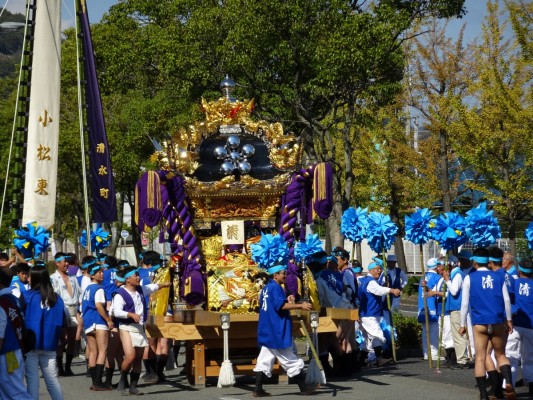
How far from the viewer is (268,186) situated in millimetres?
18031

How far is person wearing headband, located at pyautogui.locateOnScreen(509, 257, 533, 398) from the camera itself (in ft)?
46.9

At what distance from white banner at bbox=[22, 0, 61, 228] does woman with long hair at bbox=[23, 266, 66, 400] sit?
11.6 metres

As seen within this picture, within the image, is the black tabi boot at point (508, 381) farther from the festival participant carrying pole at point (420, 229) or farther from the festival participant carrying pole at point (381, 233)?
the festival participant carrying pole at point (381, 233)

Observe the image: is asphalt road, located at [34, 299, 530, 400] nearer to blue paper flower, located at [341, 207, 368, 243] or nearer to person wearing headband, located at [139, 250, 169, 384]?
person wearing headband, located at [139, 250, 169, 384]

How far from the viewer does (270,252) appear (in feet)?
48.5

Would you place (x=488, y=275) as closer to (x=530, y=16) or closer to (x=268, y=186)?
(x=268, y=186)

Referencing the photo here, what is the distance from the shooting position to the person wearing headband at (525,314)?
46.9 feet

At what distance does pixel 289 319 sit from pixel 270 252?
0.89 m

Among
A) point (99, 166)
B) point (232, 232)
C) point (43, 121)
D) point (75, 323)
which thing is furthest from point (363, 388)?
point (43, 121)

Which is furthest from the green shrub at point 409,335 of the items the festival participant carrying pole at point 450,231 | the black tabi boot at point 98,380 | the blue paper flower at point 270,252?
the blue paper flower at point 270,252

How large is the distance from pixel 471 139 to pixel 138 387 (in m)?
19.0

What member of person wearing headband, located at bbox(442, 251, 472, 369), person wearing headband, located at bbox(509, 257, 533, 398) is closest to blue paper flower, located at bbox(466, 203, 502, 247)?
person wearing headband, located at bbox(509, 257, 533, 398)

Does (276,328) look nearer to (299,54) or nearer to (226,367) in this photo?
(226,367)

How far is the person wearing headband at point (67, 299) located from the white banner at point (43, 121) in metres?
4.62
